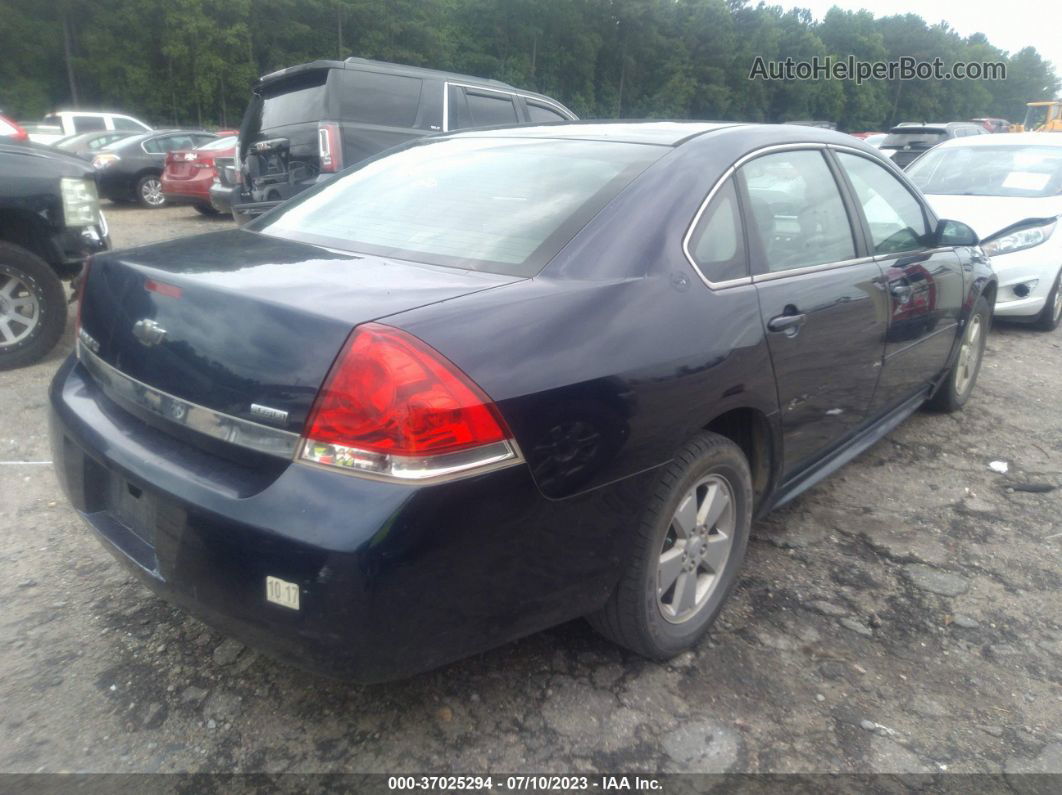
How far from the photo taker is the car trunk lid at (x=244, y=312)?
1846mm

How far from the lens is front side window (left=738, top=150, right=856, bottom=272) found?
279cm

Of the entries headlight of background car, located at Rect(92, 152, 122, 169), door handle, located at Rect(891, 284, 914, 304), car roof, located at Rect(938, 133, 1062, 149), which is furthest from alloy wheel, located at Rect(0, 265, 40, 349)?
headlight of background car, located at Rect(92, 152, 122, 169)

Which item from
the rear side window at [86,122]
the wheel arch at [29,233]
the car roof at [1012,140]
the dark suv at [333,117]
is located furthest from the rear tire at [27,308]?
the rear side window at [86,122]

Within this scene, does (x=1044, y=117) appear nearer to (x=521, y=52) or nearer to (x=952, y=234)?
(x=521, y=52)

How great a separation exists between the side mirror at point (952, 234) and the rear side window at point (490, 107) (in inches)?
206

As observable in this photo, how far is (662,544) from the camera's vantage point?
2.36 m

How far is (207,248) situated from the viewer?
2.50 meters

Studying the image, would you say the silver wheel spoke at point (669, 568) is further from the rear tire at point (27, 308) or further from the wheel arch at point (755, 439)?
the rear tire at point (27, 308)

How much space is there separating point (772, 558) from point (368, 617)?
196 cm

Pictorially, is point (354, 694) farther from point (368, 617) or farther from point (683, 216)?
point (683, 216)

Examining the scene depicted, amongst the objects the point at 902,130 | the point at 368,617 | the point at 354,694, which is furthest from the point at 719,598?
the point at 902,130

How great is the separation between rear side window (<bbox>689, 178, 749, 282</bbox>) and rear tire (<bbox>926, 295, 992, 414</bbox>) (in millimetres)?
2464

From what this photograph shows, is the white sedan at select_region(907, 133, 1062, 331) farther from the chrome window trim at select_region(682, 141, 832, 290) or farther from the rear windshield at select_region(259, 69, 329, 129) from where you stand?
the rear windshield at select_region(259, 69, 329, 129)

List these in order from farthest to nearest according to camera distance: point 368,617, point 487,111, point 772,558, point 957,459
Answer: point 487,111 < point 957,459 < point 772,558 < point 368,617
